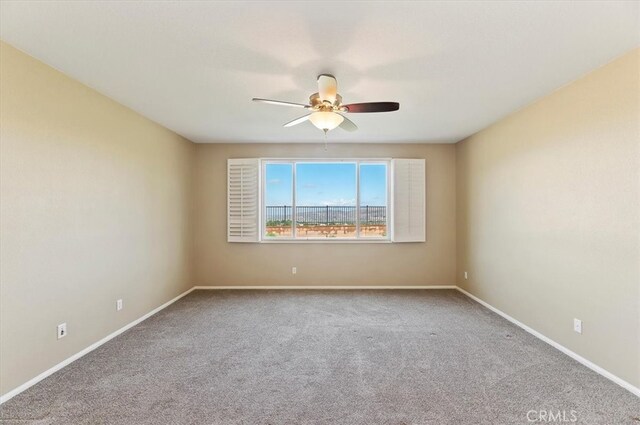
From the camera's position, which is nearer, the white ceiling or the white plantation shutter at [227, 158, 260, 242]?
the white ceiling

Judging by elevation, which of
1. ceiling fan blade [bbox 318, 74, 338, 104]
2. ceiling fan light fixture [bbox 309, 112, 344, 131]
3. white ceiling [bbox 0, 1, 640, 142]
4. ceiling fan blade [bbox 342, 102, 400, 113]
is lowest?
ceiling fan light fixture [bbox 309, 112, 344, 131]

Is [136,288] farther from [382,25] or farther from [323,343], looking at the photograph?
[382,25]

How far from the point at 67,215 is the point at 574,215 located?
15.1 feet

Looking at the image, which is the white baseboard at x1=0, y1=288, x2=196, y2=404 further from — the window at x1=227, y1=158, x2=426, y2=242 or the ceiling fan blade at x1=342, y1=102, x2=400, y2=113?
the ceiling fan blade at x1=342, y1=102, x2=400, y2=113

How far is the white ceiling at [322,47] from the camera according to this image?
5.45ft

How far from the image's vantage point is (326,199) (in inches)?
198

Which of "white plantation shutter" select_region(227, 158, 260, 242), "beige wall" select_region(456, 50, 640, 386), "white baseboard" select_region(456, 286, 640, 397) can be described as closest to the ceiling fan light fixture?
"beige wall" select_region(456, 50, 640, 386)

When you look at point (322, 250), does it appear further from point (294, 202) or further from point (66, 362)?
point (66, 362)

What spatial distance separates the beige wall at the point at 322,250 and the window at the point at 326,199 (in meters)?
0.23

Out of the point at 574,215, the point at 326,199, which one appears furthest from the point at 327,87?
the point at 326,199

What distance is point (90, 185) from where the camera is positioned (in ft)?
9.06

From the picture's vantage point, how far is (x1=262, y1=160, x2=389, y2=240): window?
5.01m

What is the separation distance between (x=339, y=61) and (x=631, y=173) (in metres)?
2.35

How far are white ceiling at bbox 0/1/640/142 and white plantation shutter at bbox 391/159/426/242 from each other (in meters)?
1.71
